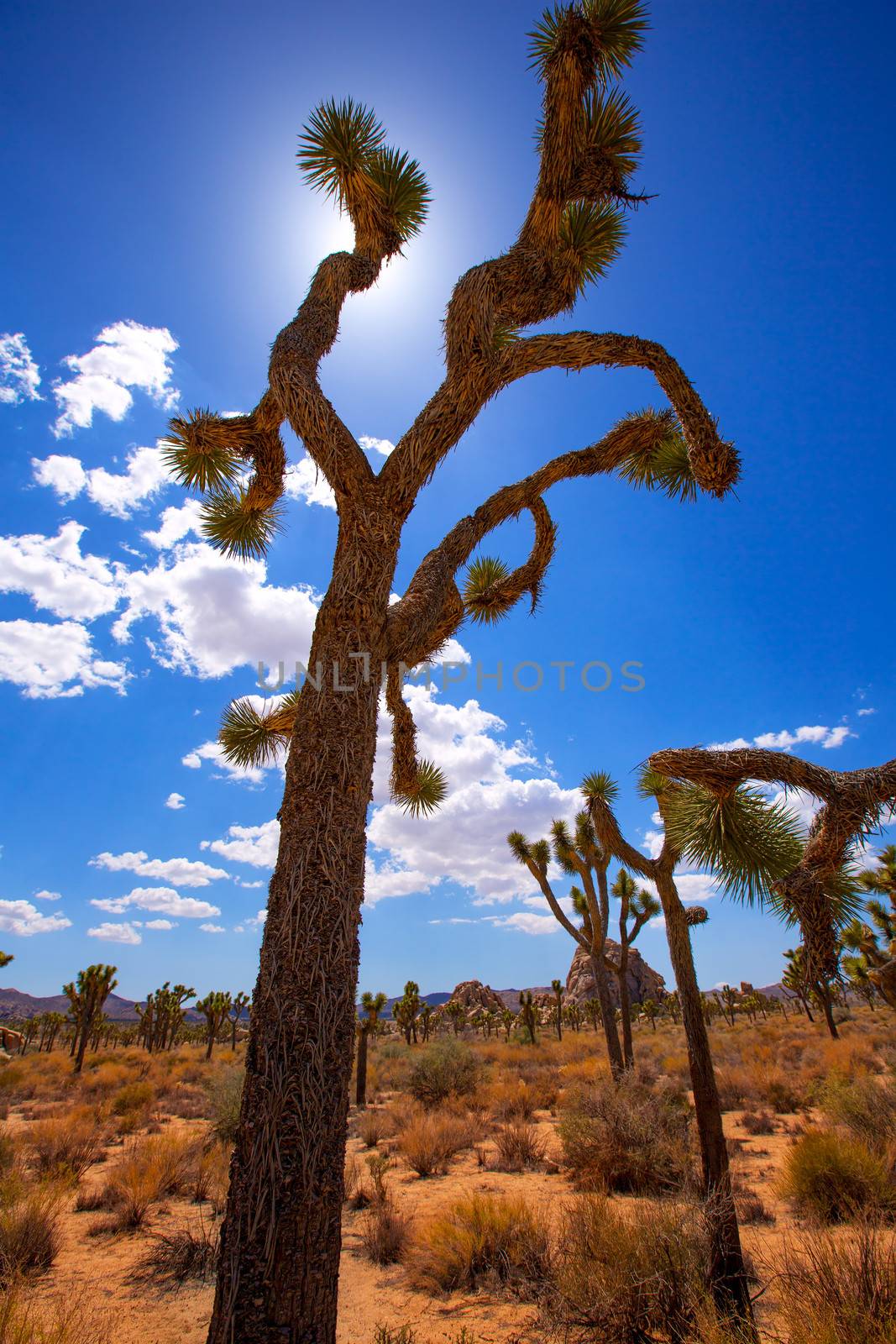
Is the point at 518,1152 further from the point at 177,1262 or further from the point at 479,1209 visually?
the point at 177,1262

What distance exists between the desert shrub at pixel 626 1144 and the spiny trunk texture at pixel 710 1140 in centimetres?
122

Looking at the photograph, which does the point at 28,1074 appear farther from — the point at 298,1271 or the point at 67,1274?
the point at 298,1271

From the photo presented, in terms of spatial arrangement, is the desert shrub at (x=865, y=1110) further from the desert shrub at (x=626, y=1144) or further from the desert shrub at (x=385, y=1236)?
the desert shrub at (x=385, y=1236)

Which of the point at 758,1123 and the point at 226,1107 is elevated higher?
the point at 226,1107

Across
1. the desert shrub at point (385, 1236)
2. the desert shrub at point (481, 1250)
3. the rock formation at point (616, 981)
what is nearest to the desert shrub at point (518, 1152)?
the desert shrub at point (385, 1236)

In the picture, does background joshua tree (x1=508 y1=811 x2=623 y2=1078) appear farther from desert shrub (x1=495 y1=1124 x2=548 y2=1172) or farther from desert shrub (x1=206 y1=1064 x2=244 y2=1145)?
desert shrub (x1=206 y1=1064 x2=244 y2=1145)

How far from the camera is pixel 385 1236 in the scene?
18.4ft

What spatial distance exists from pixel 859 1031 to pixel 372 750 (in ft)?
91.0

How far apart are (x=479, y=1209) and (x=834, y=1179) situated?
3.79 m

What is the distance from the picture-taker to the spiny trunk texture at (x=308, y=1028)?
1869 millimetres

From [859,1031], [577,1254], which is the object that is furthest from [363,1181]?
[859,1031]

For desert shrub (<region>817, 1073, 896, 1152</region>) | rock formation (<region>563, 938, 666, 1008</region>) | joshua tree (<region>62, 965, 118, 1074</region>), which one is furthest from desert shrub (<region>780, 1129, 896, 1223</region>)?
rock formation (<region>563, 938, 666, 1008</region>)

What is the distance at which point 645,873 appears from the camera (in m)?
7.13

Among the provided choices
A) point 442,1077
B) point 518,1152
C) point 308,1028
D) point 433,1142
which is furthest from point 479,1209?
point 442,1077
